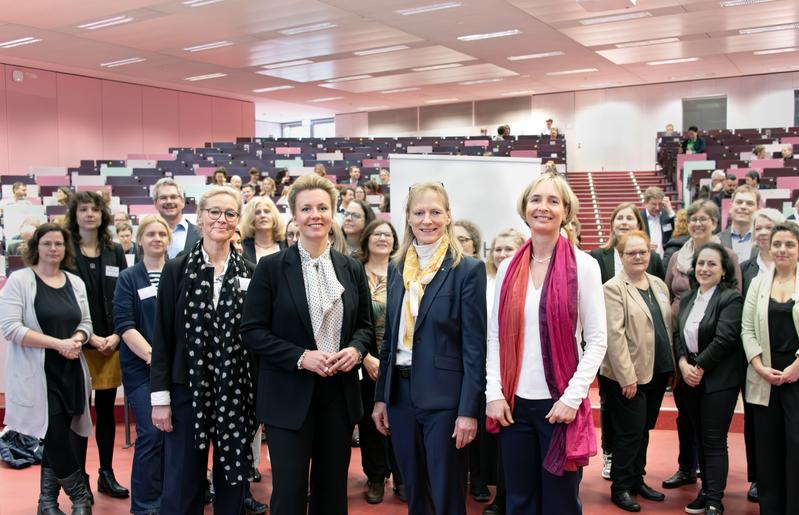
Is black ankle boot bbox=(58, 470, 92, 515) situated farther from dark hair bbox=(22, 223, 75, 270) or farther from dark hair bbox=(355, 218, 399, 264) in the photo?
dark hair bbox=(355, 218, 399, 264)

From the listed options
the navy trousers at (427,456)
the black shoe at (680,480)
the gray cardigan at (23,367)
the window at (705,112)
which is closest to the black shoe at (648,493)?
the black shoe at (680,480)

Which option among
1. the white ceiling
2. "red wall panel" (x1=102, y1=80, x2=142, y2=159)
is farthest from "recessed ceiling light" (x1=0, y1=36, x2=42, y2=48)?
"red wall panel" (x1=102, y1=80, x2=142, y2=159)

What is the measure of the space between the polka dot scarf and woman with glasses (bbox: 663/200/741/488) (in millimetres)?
2251

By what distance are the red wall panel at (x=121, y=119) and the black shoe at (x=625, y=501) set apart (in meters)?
16.3

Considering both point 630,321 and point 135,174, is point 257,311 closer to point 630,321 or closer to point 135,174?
point 630,321

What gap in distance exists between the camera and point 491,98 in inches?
824

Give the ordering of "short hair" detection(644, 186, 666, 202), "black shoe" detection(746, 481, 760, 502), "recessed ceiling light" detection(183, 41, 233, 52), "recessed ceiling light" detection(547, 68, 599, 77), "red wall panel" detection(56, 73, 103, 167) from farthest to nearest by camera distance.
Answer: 1. "red wall panel" detection(56, 73, 103, 167)
2. "recessed ceiling light" detection(547, 68, 599, 77)
3. "recessed ceiling light" detection(183, 41, 233, 52)
4. "short hair" detection(644, 186, 666, 202)
5. "black shoe" detection(746, 481, 760, 502)

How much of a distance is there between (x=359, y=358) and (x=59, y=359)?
1647 millimetres

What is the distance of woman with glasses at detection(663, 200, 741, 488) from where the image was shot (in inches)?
144

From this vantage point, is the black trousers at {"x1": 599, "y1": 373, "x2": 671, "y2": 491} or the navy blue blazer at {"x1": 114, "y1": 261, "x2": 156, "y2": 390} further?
the black trousers at {"x1": 599, "y1": 373, "x2": 671, "y2": 491}

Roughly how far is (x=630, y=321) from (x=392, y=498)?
149 cm

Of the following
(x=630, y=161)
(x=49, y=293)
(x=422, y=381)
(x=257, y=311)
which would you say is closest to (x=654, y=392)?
(x=422, y=381)

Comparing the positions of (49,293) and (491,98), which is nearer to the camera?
(49,293)

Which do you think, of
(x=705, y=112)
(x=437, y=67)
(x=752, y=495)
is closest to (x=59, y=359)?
Result: (x=752, y=495)
